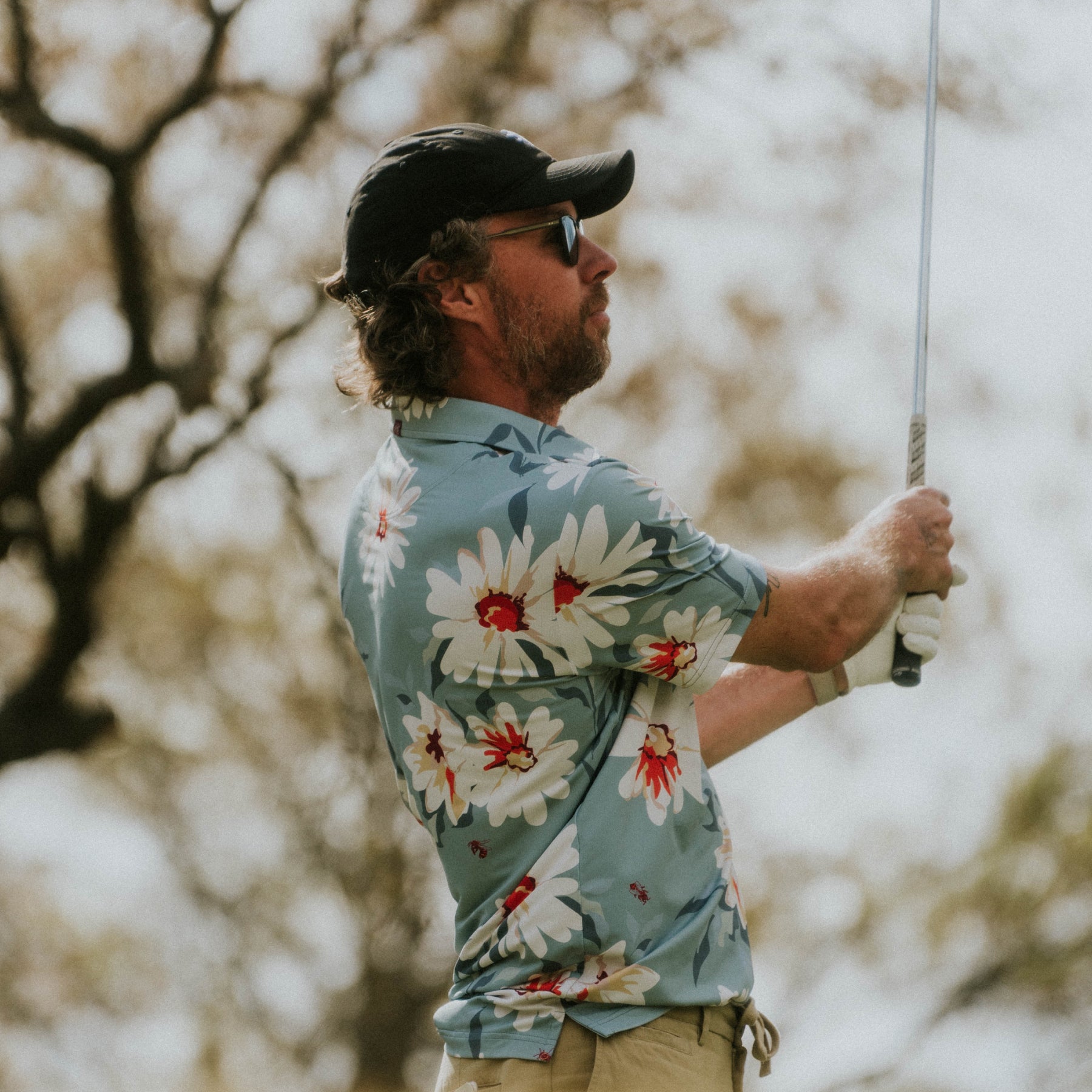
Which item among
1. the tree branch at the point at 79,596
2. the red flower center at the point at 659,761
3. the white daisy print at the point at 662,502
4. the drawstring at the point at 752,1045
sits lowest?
the tree branch at the point at 79,596

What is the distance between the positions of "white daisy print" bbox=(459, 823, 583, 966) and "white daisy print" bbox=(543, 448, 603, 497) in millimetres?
406

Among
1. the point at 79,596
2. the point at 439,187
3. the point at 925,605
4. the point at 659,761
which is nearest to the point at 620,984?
the point at 659,761

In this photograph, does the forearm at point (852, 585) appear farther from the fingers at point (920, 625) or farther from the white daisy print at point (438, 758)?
the white daisy print at point (438, 758)

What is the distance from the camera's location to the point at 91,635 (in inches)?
306

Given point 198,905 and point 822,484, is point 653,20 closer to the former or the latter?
point 822,484

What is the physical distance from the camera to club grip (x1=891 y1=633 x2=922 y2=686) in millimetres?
2131

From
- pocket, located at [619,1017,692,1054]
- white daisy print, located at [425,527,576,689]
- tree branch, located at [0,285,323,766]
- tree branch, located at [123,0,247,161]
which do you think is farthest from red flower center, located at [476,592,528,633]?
tree branch, located at [0,285,323,766]

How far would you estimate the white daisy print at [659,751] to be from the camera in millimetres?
1778

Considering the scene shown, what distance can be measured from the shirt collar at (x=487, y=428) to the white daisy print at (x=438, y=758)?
337mm

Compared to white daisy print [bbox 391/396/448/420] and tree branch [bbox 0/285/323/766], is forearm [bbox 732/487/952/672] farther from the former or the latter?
tree branch [bbox 0/285/323/766]

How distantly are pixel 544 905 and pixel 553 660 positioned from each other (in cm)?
29

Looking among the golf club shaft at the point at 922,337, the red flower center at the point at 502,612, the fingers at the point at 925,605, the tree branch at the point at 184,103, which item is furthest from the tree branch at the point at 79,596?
the red flower center at the point at 502,612

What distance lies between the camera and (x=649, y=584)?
69.1 inches

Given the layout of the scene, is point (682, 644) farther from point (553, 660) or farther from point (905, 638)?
point (905, 638)
